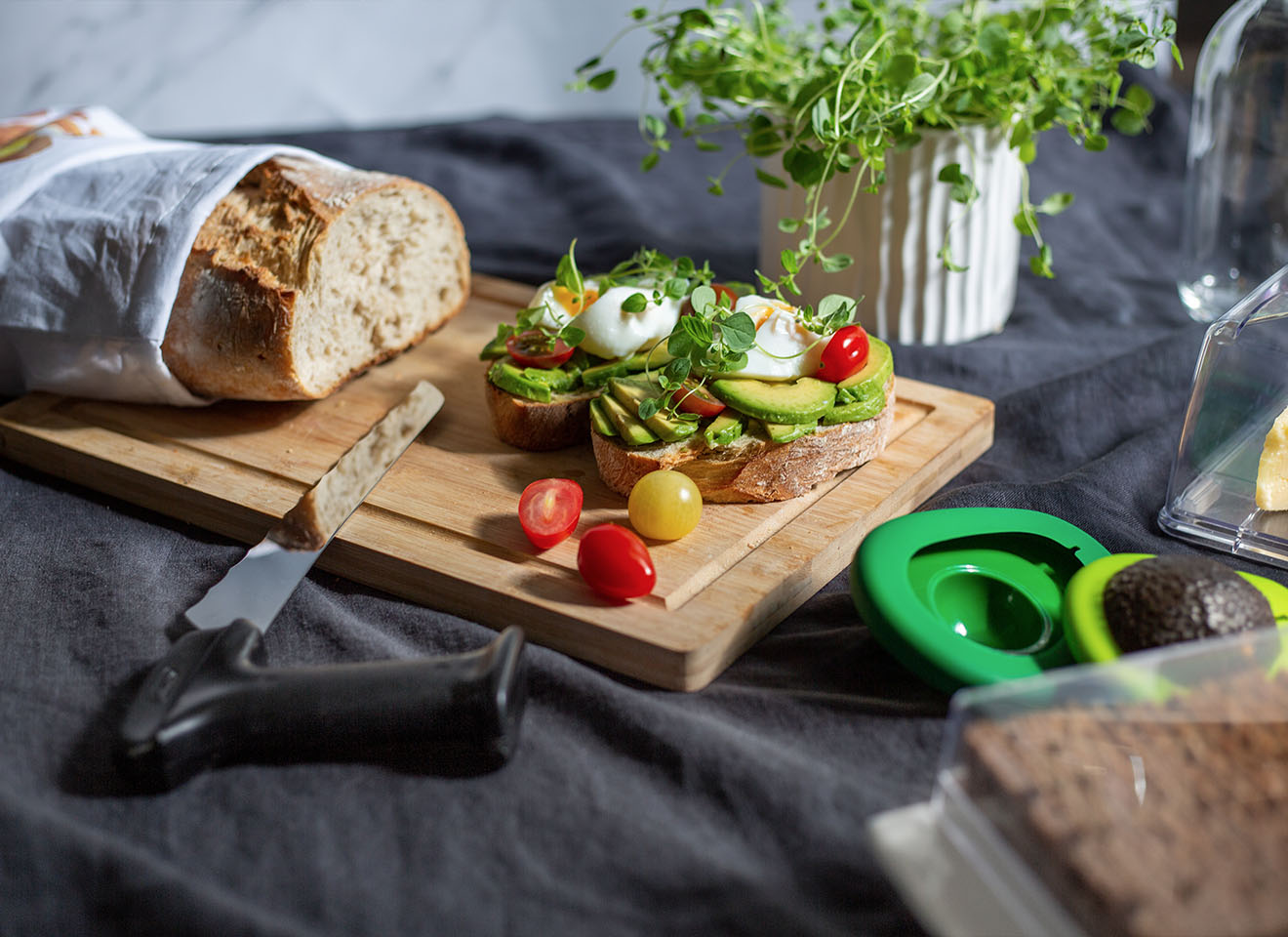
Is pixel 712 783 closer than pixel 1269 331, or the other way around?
pixel 712 783

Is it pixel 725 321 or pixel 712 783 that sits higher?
pixel 725 321

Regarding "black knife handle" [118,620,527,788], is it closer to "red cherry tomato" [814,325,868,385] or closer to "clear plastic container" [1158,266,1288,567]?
"red cherry tomato" [814,325,868,385]

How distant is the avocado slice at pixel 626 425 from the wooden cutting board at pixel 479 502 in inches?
6.1

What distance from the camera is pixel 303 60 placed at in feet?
16.1

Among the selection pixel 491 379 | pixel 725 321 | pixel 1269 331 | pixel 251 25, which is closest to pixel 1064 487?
pixel 1269 331

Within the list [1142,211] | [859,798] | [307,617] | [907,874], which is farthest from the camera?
[1142,211]

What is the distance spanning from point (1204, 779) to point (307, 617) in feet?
4.77

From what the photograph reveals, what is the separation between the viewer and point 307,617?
198 cm

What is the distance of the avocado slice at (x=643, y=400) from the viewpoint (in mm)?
2129

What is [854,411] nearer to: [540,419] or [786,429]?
[786,429]

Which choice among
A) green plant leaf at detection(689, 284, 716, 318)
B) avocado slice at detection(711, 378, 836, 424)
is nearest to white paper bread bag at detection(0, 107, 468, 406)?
green plant leaf at detection(689, 284, 716, 318)

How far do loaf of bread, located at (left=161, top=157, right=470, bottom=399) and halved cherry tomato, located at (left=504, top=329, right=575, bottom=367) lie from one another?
49 cm

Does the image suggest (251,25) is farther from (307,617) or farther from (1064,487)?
(1064,487)

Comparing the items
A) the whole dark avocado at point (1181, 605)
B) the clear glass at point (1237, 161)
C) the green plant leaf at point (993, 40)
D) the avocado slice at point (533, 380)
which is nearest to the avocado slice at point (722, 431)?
the avocado slice at point (533, 380)
